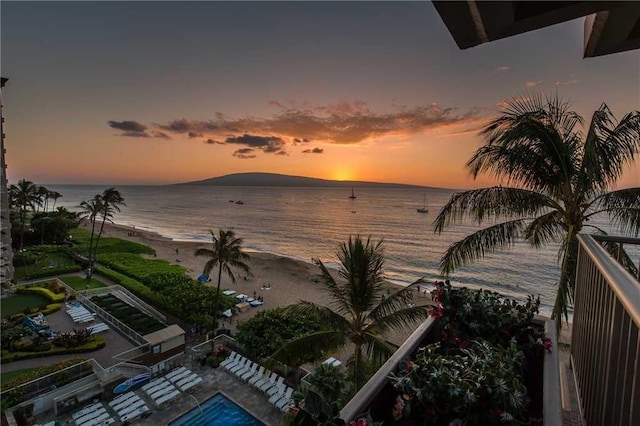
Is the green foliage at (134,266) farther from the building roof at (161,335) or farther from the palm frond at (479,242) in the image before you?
the palm frond at (479,242)

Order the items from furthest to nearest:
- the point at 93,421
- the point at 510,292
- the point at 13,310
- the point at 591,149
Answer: the point at 510,292 → the point at 13,310 → the point at 93,421 → the point at 591,149

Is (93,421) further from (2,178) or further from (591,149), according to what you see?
(2,178)

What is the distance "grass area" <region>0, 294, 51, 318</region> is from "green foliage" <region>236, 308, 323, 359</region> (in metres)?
13.8

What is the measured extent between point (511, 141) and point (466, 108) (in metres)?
14.8

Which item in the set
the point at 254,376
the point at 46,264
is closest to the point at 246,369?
the point at 254,376

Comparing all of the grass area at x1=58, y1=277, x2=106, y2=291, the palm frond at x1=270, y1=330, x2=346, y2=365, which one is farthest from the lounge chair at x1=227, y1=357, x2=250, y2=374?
the grass area at x1=58, y1=277, x2=106, y2=291

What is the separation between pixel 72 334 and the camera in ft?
50.6

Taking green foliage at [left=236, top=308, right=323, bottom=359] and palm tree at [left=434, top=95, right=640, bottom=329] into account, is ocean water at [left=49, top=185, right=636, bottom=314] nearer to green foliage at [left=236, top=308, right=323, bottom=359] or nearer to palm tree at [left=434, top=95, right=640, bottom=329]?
palm tree at [left=434, top=95, right=640, bottom=329]

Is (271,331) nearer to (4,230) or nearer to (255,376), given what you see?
Answer: (255,376)

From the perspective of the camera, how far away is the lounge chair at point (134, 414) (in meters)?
10.5

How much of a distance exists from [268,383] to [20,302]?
18241mm

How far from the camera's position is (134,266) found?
3012 centimetres

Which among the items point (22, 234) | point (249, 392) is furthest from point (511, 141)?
point (22, 234)

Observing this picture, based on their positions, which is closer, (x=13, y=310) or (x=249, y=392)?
(x=249, y=392)
